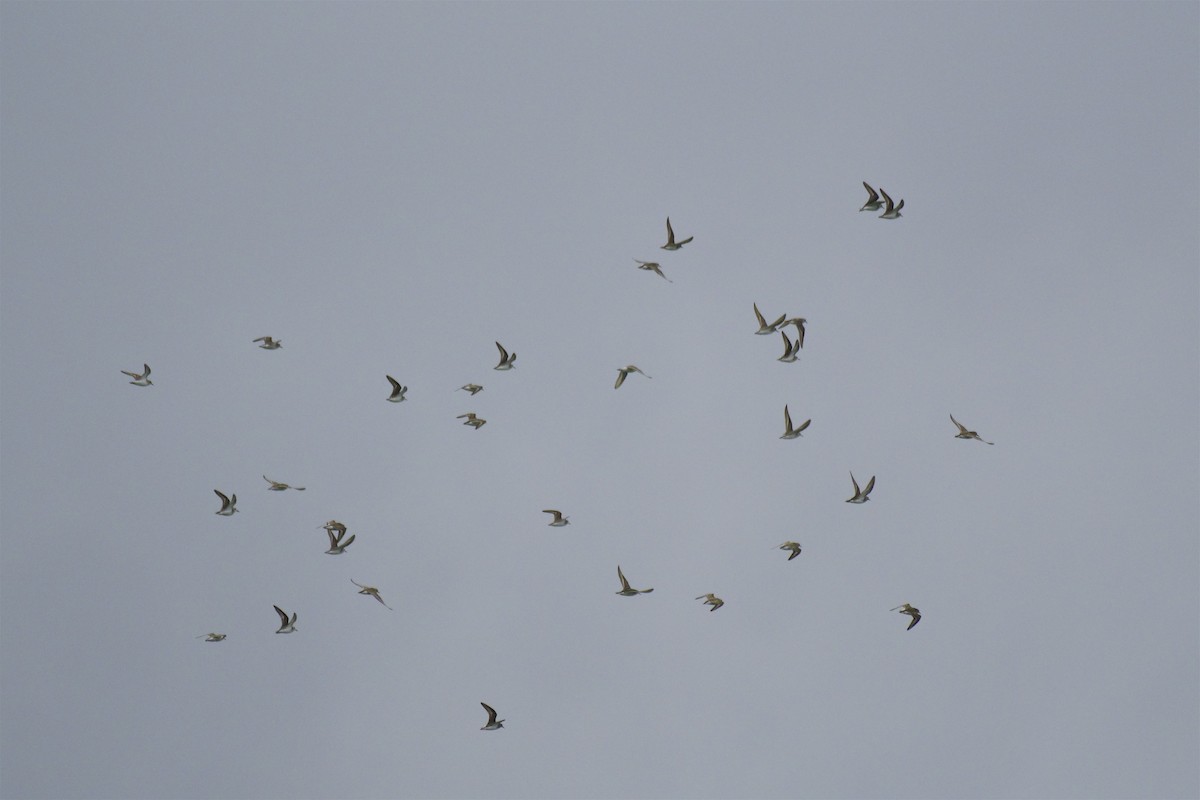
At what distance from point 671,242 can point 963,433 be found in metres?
18.2

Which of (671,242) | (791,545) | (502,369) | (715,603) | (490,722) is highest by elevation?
(671,242)

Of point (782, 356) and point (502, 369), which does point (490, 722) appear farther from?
point (782, 356)

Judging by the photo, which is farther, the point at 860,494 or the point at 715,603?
the point at 715,603

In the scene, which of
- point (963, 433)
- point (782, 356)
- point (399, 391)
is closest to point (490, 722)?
point (399, 391)

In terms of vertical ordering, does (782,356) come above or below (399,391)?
above

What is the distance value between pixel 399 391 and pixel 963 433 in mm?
28274

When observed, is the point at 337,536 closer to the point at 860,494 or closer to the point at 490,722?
the point at 490,722

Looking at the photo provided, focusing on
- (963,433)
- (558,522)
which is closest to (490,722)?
(558,522)

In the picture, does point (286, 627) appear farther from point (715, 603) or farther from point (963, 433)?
point (963, 433)

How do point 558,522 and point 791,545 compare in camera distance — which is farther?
point 558,522

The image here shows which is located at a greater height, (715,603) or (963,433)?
(963,433)

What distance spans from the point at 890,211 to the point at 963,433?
40.1ft

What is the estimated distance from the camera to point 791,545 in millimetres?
71000

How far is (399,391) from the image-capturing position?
73.6 meters
